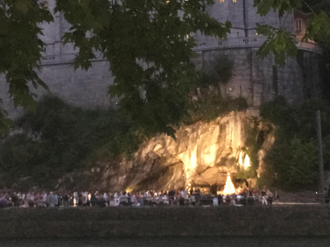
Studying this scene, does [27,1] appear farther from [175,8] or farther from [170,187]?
[170,187]

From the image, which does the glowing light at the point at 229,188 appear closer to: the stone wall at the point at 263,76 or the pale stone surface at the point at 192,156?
the pale stone surface at the point at 192,156

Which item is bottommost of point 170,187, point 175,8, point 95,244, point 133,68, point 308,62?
point 95,244

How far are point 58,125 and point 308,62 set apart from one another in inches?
833

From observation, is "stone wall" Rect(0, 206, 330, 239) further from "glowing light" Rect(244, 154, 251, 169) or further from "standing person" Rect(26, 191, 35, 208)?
"glowing light" Rect(244, 154, 251, 169)

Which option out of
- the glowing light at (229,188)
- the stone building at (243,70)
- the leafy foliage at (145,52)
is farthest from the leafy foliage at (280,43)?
the stone building at (243,70)

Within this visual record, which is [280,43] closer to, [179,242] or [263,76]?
[179,242]

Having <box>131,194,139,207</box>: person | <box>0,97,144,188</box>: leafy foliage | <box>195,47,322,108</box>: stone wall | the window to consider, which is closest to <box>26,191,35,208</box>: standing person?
<box>131,194,139,207</box>: person

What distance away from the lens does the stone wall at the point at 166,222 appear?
774 inches

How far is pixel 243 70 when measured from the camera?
34.4 metres

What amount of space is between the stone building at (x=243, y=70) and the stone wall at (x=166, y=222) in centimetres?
1470

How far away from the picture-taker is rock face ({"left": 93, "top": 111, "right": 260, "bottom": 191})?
3203 cm

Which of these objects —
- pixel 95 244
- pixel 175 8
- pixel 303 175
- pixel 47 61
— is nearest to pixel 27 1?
pixel 175 8

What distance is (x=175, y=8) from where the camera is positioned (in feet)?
29.3

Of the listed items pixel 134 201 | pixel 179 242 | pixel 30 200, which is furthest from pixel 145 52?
pixel 30 200
